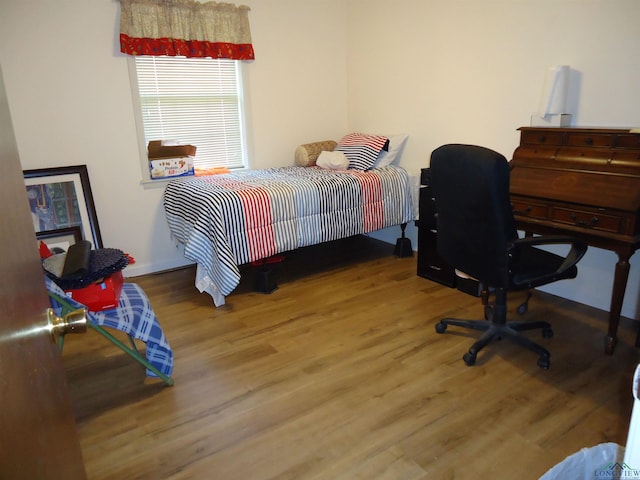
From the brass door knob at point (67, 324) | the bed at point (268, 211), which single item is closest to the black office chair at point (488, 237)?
the bed at point (268, 211)

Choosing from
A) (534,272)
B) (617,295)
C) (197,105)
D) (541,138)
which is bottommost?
(617,295)

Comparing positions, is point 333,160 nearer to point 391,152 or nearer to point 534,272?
point 391,152

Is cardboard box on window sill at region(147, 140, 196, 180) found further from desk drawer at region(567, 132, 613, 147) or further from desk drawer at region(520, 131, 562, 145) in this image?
desk drawer at region(567, 132, 613, 147)

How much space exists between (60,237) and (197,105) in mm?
1518

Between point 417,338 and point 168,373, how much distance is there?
1360 mm

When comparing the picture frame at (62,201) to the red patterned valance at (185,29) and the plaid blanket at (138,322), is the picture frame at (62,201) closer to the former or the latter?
the red patterned valance at (185,29)

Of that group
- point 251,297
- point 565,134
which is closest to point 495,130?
point 565,134

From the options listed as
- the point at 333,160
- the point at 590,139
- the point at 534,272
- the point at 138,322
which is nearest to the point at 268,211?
the point at 333,160

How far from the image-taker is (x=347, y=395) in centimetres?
217

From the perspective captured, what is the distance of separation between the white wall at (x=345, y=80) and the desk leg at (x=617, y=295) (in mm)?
562

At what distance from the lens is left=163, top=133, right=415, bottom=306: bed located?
122 inches

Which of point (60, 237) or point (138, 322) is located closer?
point (138, 322)

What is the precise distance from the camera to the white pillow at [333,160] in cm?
403

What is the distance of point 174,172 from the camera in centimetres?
384
